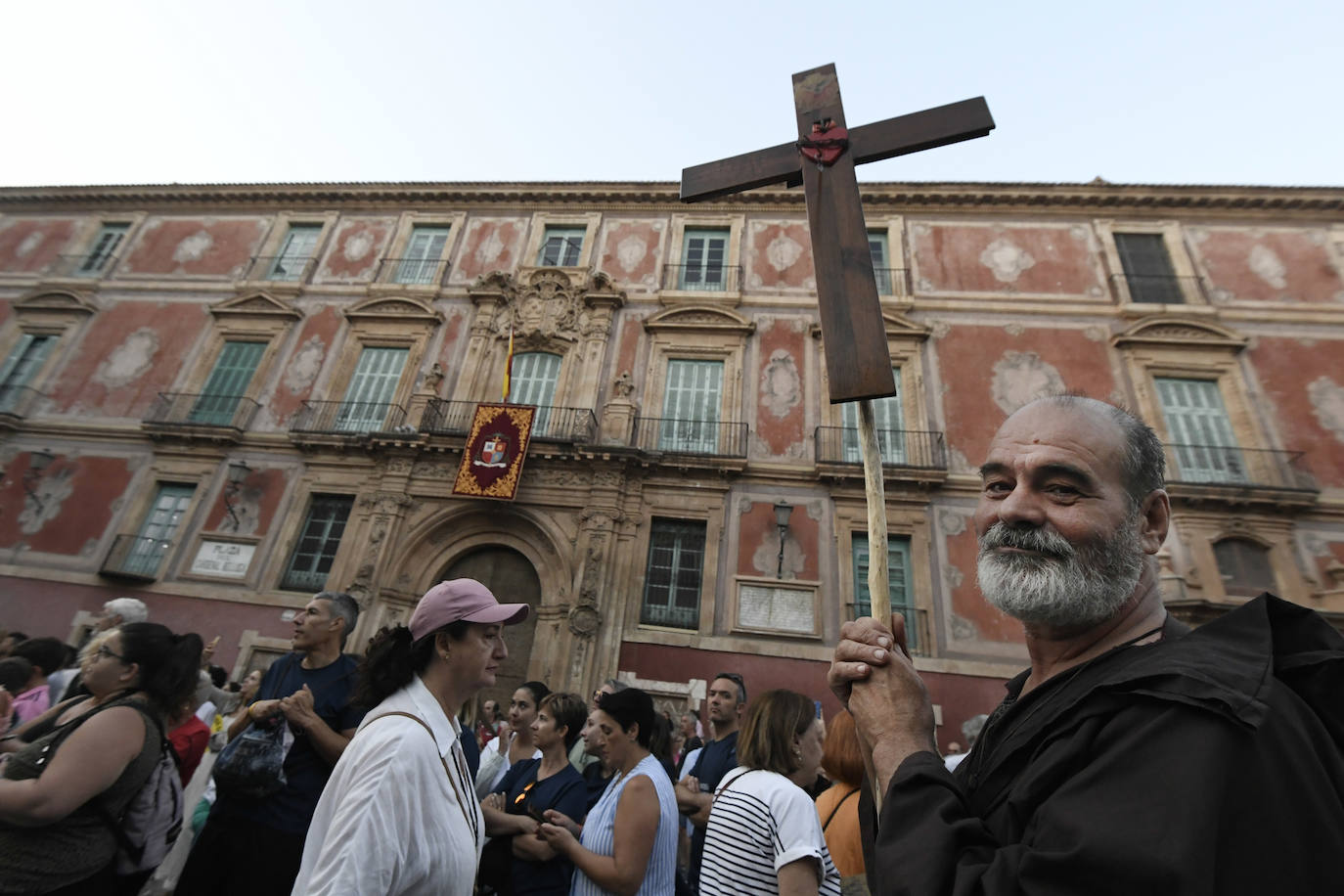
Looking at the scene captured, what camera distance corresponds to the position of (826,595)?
11.6 meters

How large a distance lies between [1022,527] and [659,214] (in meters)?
16.3

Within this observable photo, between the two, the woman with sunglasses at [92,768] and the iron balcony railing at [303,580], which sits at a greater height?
the iron balcony railing at [303,580]

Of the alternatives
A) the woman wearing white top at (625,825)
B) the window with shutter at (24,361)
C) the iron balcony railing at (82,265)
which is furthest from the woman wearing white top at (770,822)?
the iron balcony railing at (82,265)

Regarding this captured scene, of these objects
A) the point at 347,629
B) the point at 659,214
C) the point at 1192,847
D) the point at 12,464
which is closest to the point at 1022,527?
the point at 1192,847

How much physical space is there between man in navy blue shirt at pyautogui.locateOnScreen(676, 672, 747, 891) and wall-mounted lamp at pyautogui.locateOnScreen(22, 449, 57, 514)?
55.6ft

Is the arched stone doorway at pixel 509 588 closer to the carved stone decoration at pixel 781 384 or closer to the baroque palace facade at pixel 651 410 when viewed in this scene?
the baroque palace facade at pixel 651 410

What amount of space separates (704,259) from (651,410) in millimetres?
4535

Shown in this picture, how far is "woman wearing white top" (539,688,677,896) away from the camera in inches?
110

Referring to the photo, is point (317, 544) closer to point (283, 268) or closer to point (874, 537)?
point (283, 268)

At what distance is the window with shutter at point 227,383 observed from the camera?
14750 millimetres

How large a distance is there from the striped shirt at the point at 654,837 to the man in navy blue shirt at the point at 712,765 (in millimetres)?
888

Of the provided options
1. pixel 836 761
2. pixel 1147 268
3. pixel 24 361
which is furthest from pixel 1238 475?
pixel 24 361

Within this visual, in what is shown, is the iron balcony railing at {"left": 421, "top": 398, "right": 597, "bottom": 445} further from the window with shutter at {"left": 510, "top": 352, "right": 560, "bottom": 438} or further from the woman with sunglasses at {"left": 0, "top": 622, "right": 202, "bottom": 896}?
the woman with sunglasses at {"left": 0, "top": 622, "right": 202, "bottom": 896}

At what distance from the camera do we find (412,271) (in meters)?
16.5
